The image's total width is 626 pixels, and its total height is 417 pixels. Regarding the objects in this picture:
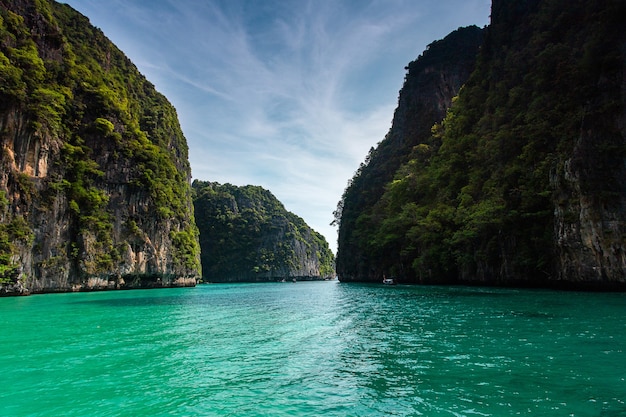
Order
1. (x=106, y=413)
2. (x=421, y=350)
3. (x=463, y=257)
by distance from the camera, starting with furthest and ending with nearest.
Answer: (x=463, y=257) → (x=421, y=350) → (x=106, y=413)

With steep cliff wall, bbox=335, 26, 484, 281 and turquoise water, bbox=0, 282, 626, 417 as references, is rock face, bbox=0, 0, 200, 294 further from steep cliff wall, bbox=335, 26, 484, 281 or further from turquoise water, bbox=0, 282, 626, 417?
steep cliff wall, bbox=335, 26, 484, 281

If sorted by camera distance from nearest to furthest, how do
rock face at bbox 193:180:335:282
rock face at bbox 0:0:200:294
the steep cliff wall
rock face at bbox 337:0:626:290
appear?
rock face at bbox 337:0:626:290, rock face at bbox 0:0:200:294, the steep cliff wall, rock face at bbox 193:180:335:282

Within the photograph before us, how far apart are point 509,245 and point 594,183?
9329mm

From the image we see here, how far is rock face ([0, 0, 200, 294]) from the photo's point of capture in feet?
124

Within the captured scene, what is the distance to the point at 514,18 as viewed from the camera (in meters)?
48.0

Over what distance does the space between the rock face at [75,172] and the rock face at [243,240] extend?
61.8 metres

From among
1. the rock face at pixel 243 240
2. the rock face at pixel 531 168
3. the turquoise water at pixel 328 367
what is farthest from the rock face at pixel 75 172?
the rock face at pixel 243 240

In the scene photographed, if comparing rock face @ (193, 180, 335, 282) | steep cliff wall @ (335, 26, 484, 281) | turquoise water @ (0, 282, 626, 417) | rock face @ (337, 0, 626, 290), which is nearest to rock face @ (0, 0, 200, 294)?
turquoise water @ (0, 282, 626, 417)

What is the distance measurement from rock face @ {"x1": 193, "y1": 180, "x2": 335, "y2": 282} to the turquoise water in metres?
118

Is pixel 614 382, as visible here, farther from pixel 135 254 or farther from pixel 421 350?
pixel 135 254

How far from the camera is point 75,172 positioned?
46.7m

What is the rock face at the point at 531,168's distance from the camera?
25308 millimetres

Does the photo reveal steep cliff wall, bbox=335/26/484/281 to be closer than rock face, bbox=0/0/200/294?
No

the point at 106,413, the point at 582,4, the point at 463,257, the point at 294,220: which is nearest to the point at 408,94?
the point at 582,4
